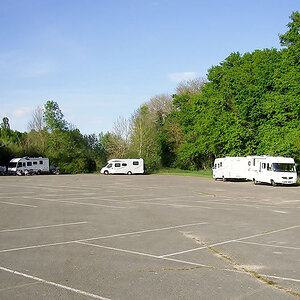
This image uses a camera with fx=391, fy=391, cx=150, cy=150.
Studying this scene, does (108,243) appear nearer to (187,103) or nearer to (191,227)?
(191,227)

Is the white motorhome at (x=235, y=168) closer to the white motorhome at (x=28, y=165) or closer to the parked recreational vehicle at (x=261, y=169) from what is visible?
the parked recreational vehicle at (x=261, y=169)

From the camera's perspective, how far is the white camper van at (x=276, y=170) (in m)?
31.7

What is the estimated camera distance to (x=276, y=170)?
32.2m

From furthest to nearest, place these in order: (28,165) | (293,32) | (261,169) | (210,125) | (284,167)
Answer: (28,165) → (210,125) → (293,32) → (261,169) → (284,167)

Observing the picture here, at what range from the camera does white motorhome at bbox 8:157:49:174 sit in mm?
57875

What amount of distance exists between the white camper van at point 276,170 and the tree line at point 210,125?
4464 millimetres

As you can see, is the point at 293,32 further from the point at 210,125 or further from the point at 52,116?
the point at 52,116

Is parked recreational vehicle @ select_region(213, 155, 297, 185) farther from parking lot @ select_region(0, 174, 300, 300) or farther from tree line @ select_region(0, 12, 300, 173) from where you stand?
parking lot @ select_region(0, 174, 300, 300)

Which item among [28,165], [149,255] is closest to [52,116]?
[28,165]

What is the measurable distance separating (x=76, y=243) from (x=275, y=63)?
3889cm

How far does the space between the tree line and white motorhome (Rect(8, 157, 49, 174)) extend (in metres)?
5.16

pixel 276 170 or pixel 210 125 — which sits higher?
pixel 210 125

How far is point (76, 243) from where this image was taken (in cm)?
917

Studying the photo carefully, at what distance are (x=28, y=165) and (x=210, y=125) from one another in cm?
2804
